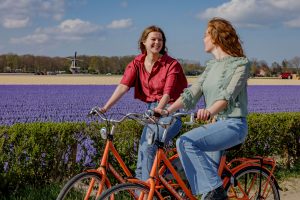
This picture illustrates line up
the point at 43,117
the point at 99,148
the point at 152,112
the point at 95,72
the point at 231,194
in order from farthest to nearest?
1. the point at 95,72
2. the point at 43,117
3. the point at 99,148
4. the point at 231,194
5. the point at 152,112

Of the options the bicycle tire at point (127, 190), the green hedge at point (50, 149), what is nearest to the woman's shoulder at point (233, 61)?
the bicycle tire at point (127, 190)

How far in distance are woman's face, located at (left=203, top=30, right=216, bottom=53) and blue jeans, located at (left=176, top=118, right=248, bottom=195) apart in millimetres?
595

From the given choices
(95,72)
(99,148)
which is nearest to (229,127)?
(99,148)

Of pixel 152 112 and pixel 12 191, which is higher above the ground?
pixel 152 112

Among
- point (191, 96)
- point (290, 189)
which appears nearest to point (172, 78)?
Result: point (191, 96)

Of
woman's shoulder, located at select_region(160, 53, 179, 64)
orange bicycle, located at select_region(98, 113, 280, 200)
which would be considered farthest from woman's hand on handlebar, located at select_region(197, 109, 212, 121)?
woman's shoulder, located at select_region(160, 53, 179, 64)

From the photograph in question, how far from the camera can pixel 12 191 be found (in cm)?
550

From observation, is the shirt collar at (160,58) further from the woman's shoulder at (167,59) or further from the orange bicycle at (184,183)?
the orange bicycle at (184,183)

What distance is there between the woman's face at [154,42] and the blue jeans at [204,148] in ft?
3.33

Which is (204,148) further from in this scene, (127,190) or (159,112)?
(127,190)

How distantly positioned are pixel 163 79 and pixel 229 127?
921 millimetres

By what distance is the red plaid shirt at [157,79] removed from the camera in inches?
175

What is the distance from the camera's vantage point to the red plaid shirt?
4457 mm

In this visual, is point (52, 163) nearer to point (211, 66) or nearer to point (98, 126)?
point (98, 126)
